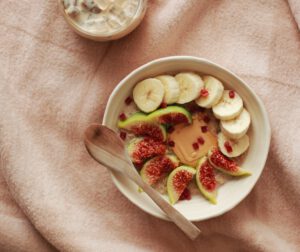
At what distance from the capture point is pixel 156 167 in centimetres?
162

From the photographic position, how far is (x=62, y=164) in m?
→ 1.70

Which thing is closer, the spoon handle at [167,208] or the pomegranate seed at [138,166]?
the spoon handle at [167,208]

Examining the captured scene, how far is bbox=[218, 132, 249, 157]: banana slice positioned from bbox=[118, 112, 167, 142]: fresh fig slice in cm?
20

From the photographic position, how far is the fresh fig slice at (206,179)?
1616 mm

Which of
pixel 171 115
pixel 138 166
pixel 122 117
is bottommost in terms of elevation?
pixel 138 166

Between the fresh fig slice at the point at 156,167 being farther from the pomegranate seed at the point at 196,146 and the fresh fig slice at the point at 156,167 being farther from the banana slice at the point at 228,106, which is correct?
the banana slice at the point at 228,106

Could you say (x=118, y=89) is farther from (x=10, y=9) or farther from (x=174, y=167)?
(x=10, y=9)

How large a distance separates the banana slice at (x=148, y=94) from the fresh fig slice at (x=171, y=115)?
0.08 ft

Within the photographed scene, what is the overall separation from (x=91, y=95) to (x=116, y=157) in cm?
26

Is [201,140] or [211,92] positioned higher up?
[211,92]

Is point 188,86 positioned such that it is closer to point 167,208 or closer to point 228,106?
point 228,106

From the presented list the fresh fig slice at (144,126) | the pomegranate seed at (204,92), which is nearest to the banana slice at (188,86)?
the pomegranate seed at (204,92)

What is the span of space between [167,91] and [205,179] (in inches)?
12.9

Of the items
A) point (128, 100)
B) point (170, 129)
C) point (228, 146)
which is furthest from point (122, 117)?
point (228, 146)
